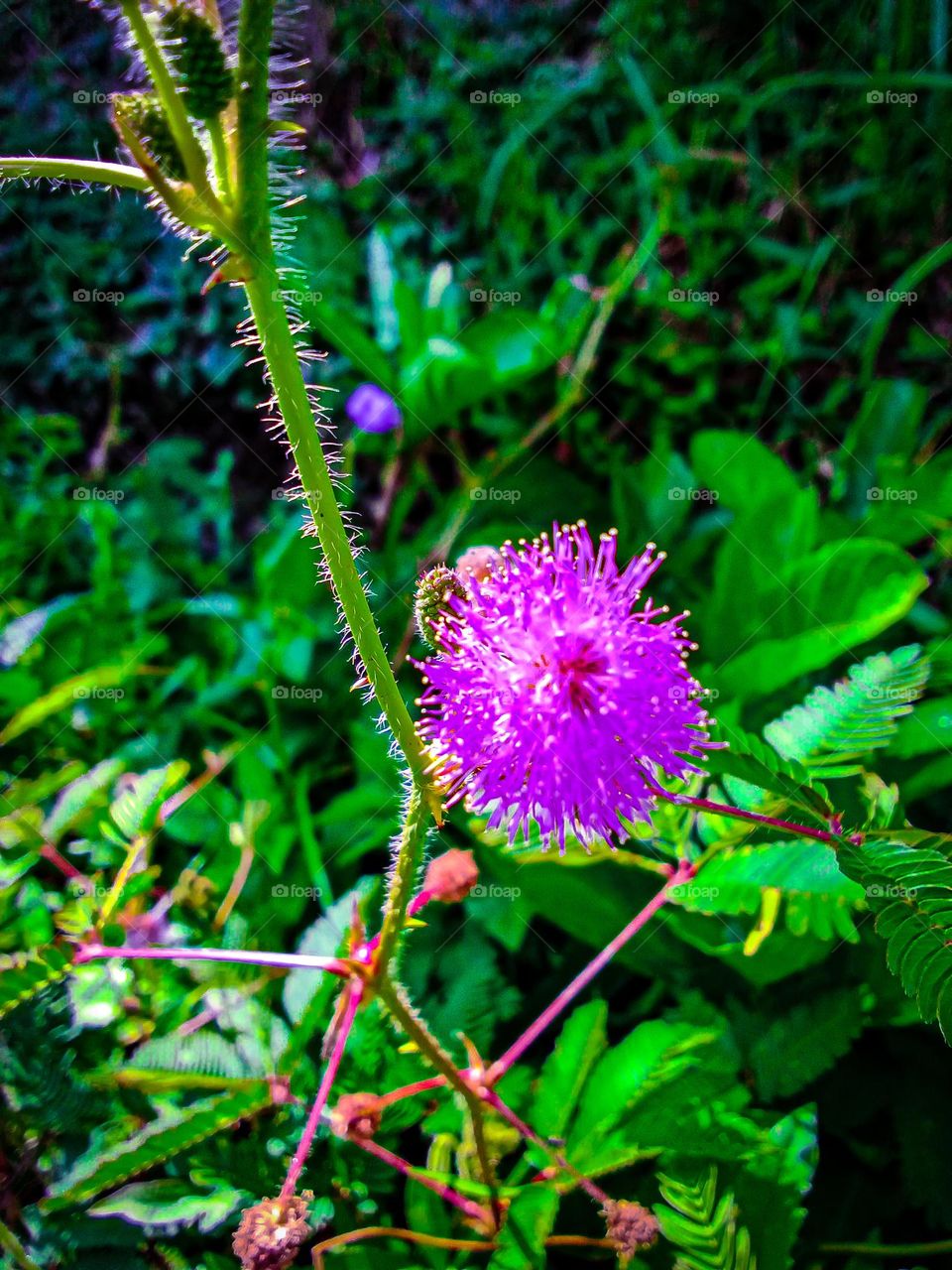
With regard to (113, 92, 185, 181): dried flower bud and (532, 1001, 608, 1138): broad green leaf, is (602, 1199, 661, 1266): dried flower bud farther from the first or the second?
(113, 92, 185, 181): dried flower bud

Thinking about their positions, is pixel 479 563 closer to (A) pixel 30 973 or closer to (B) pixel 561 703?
(B) pixel 561 703

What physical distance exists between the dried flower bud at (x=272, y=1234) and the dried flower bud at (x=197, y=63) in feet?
3.88

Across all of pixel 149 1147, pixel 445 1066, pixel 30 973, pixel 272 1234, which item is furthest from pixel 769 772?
pixel 30 973

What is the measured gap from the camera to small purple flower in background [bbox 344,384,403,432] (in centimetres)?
262

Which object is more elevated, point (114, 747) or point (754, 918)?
point (754, 918)

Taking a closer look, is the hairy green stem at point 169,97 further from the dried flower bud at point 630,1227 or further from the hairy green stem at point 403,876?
the dried flower bud at point 630,1227

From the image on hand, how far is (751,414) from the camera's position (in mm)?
2809

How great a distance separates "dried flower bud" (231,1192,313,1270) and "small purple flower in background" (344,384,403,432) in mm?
1958

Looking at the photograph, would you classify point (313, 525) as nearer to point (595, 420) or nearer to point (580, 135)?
point (595, 420)

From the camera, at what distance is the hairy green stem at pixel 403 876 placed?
45.1 inches

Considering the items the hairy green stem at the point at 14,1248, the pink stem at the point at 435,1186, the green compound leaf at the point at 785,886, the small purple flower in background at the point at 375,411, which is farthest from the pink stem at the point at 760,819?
the small purple flower in background at the point at 375,411

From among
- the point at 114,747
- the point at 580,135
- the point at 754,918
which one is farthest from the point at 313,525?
the point at 580,135

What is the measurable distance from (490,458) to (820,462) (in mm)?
970

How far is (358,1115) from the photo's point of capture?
4.04 feet
